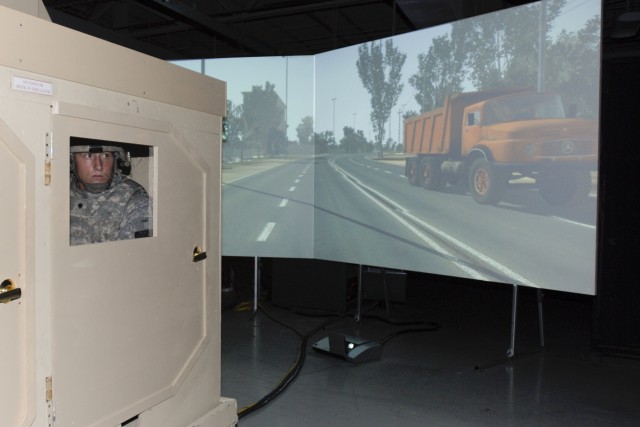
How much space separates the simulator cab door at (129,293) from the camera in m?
1.69

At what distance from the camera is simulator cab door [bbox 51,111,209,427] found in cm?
169

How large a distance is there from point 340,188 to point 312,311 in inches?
63.3

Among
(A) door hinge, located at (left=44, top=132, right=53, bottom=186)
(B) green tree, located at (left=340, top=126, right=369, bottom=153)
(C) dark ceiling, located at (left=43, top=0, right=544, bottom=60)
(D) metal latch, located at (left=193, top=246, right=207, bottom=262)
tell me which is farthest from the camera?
(C) dark ceiling, located at (left=43, top=0, right=544, bottom=60)

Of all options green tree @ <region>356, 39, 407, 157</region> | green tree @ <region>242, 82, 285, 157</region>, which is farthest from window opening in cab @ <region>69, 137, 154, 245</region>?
green tree @ <region>242, 82, 285, 157</region>

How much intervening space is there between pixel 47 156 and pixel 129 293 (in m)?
0.57

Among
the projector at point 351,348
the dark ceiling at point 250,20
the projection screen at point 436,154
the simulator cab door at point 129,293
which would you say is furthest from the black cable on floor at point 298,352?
the dark ceiling at point 250,20

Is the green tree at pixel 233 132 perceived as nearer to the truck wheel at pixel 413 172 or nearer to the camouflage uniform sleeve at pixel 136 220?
the truck wheel at pixel 413 172

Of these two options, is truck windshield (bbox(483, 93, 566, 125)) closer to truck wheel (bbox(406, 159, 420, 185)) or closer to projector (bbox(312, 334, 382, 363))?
truck wheel (bbox(406, 159, 420, 185))

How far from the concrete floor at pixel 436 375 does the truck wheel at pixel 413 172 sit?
1.40 m

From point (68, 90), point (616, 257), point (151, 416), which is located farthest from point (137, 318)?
point (616, 257)

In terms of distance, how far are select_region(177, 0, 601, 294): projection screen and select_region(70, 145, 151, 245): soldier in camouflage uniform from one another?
239 centimetres

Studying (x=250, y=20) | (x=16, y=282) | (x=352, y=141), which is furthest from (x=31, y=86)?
(x=250, y=20)

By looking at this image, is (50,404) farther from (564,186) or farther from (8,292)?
(564,186)

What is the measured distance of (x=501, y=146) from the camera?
12.0ft
